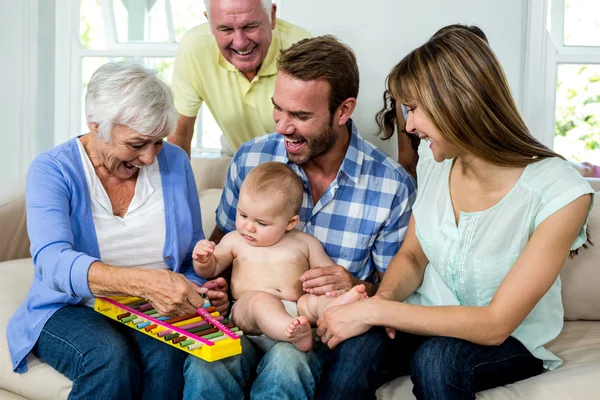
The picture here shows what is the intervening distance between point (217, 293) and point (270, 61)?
1109 mm

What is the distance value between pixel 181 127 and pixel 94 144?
97cm

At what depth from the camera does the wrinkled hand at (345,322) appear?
6.00 ft

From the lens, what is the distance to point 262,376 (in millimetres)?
1826

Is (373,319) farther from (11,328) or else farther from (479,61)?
(11,328)

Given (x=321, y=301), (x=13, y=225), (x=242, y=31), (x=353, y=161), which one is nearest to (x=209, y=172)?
(x=242, y=31)

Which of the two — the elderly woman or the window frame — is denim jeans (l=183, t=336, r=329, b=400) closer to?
the elderly woman

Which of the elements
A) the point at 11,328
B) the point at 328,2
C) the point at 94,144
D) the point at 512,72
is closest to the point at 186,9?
the point at 328,2

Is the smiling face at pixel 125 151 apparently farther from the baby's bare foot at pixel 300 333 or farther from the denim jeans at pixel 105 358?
the baby's bare foot at pixel 300 333

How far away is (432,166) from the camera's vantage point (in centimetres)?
211

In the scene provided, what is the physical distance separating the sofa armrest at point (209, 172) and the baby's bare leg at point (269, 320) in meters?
1.06

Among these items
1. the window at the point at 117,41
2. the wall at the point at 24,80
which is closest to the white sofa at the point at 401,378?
the window at the point at 117,41

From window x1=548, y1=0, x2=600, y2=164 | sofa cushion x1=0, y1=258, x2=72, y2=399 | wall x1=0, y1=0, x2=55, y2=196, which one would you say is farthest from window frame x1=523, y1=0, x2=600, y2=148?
wall x1=0, y1=0, x2=55, y2=196

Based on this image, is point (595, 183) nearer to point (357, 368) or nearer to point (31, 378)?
point (357, 368)

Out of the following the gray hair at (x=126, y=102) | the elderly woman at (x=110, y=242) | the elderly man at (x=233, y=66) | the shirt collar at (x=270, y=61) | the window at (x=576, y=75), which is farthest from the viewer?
the window at (x=576, y=75)
